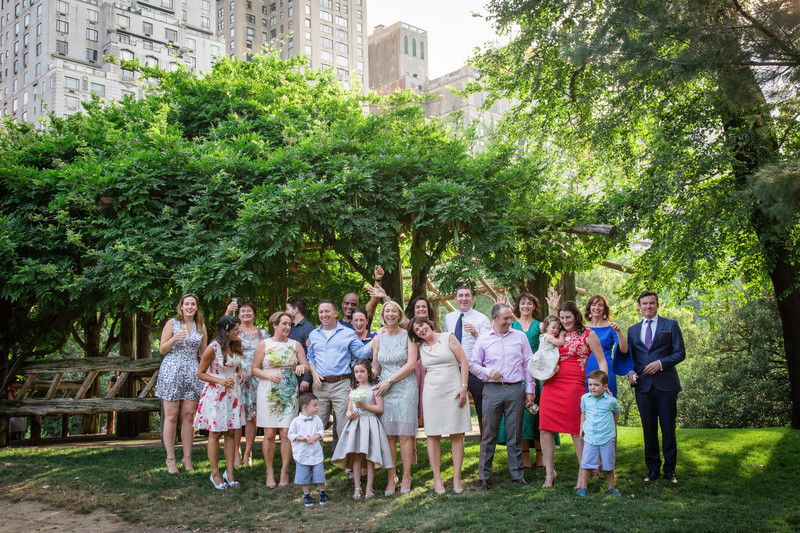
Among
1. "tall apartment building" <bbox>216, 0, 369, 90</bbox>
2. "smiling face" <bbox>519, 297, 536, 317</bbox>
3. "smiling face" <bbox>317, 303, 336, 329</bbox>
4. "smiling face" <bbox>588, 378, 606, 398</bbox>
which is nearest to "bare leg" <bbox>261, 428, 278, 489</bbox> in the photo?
"smiling face" <bbox>317, 303, 336, 329</bbox>

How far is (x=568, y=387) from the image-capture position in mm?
7109

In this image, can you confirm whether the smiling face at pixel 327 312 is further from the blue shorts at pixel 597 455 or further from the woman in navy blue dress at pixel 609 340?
the blue shorts at pixel 597 455

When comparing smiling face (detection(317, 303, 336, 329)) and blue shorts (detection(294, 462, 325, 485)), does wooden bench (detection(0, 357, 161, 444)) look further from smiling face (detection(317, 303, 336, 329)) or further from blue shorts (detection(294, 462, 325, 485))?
blue shorts (detection(294, 462, 325, 485))

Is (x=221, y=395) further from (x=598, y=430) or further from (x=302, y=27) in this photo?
(x=302, y=27)

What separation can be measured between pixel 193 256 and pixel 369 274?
2770 millimetres

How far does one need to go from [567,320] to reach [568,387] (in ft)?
2.31

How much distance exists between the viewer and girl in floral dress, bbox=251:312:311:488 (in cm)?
742

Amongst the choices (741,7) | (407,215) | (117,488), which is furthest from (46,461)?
(741,7)

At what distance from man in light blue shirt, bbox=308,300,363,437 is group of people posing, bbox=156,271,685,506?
0.01 meters

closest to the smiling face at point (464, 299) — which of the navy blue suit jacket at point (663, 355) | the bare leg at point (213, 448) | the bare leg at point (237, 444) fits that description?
the navy blue suit jacket at point (663, 355)

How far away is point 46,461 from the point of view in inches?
369

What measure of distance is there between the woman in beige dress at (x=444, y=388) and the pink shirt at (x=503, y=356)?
32 centimetres

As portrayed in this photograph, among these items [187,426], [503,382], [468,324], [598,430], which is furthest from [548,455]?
[187,426]

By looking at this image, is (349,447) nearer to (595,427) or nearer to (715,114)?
(595,427)
